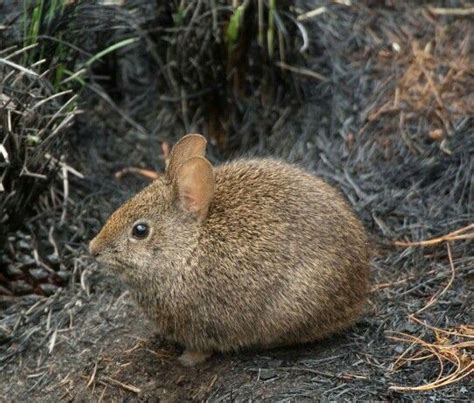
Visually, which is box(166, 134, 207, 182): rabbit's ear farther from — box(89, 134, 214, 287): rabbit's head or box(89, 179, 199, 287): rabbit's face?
box(89, 179, 199, 287): rabbit's face

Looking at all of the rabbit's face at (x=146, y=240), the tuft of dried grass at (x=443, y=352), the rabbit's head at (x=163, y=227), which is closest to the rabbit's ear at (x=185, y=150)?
the rabbit's head at (x=163, y=227)

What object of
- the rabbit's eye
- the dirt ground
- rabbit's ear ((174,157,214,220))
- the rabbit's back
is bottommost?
the dirt ground

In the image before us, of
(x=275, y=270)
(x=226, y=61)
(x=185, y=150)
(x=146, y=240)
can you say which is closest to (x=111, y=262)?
(x=146, y=240)

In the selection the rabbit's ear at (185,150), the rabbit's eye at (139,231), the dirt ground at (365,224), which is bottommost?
the dirt ground at (365,224)

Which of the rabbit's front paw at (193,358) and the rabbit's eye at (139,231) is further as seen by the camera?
the rabbit's front paw at (193,358)

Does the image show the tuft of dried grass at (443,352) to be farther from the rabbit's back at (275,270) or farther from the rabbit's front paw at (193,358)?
the rabbit's front paw at (193,358)

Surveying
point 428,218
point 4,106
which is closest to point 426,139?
point 428,218

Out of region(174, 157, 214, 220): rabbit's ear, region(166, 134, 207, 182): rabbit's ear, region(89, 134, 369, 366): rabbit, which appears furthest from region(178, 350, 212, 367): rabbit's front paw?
region(166, 134, 207, 182): rabbit's ear
